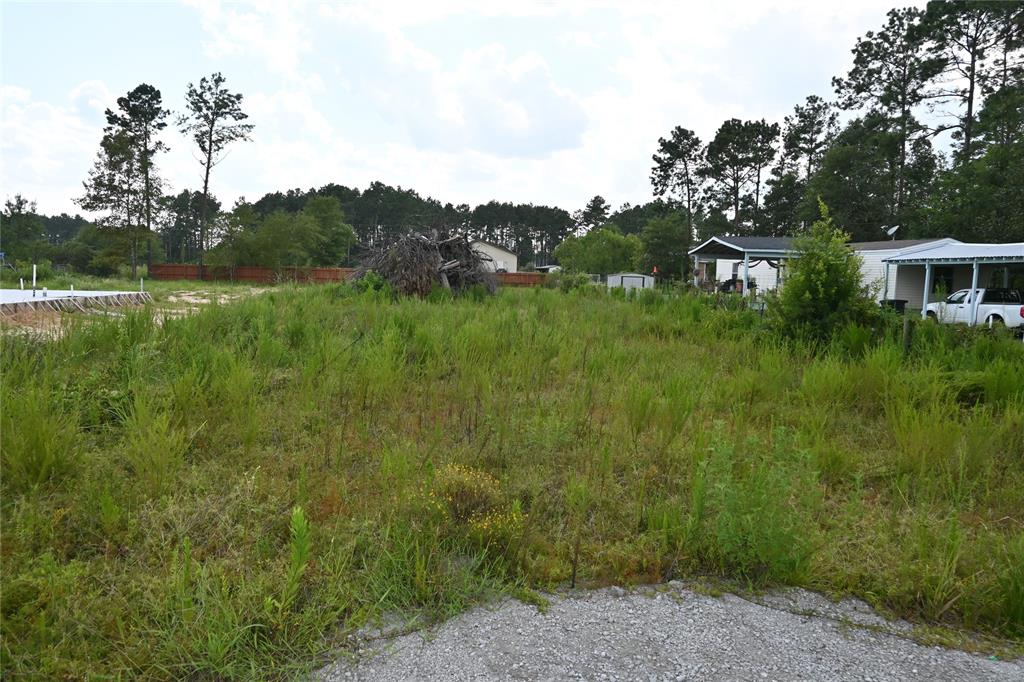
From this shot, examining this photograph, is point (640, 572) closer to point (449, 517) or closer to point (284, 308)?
point (449, 517)

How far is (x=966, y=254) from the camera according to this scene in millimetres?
18297

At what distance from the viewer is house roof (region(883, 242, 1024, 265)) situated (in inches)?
670

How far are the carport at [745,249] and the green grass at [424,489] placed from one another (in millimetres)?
18005

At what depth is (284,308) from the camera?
31.9 ft

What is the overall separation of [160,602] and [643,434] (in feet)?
12.1

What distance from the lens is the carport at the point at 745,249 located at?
79.3 feet

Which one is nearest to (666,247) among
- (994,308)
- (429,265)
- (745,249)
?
(745,249)

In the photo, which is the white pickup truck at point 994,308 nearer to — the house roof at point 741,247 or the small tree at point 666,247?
the house roof at point 741,247

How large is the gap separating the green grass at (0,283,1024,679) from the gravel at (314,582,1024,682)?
19 centimetres

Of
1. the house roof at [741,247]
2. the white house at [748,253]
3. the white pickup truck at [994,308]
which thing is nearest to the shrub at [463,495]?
the white pickup truck at [994,308]

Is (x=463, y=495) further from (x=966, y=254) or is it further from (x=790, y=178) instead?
(x=790, y=178)

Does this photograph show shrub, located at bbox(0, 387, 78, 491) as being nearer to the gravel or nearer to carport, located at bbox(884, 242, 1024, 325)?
the gravel

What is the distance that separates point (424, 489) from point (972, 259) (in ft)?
68.6

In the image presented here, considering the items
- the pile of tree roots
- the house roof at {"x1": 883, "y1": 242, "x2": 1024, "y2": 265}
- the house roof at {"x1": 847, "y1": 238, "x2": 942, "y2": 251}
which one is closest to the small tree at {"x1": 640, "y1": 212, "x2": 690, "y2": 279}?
the house roof at {"x1": 847, "y1": 238, "x2": 942, "y2": 251}
